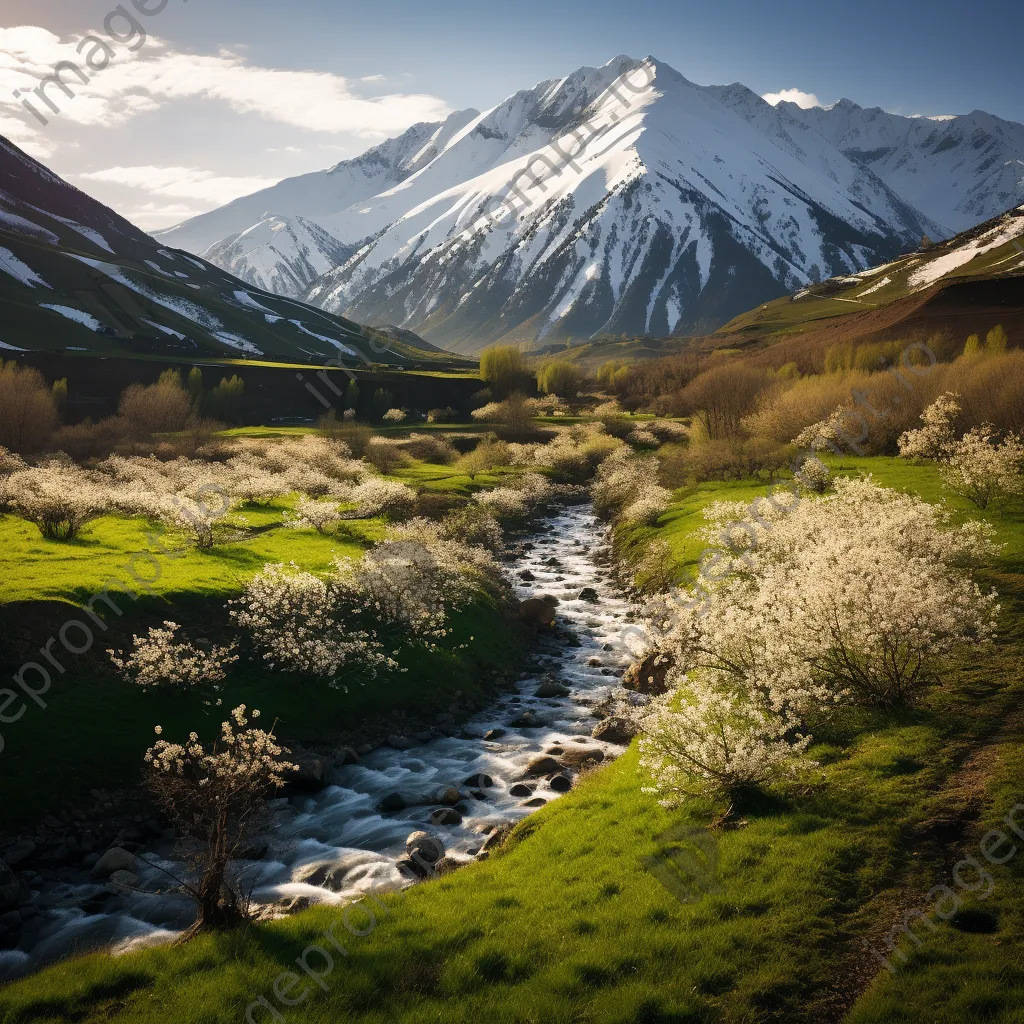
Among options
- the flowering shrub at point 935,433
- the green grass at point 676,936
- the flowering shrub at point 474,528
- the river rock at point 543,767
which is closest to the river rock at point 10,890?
the green grass at point 676,936

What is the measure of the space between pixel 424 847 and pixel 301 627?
12.4 meters

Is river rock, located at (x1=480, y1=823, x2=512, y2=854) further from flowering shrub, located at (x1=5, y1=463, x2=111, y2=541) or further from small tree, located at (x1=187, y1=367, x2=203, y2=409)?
small tree, located at (x1=187, y1=367, x2=203, y2=409)

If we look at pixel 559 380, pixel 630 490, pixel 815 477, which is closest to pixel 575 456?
pixel 630 490

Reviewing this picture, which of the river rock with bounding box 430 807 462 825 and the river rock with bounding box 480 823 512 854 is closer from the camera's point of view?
the river rock with bounding box 480 823 512 854

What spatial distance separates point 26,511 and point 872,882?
40176 millimetres

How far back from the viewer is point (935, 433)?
48906 millimetres

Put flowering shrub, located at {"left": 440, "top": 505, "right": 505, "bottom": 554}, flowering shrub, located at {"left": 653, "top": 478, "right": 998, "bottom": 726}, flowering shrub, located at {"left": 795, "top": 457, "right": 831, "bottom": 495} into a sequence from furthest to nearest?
Answer: flowering shrub, located at {"left": 440, "top": 505, "right": 505, "bottom": 554} < flowering shrub, located at {"left": 795, "top": 457, "right": 831, "bottom": 495} < flowering shrub, located at {"left": 653, "top": 478, "right": 998, "bottom": 726}

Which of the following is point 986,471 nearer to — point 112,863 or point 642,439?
point 112,863

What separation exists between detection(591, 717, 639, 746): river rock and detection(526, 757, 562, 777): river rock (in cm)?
263

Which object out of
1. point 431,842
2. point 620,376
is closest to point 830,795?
point 431,842

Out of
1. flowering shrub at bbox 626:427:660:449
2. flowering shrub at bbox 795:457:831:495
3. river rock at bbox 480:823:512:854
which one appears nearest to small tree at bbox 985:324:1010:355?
flowering shrub at bbox 795:457:831:495

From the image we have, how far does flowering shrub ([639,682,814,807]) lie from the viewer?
15.6 metres

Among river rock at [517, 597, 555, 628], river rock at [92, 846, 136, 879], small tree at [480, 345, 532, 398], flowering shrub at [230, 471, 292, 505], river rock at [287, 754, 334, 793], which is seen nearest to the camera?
river rock at [92, 846, 136, 879]

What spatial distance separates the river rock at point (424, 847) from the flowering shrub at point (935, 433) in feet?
146
